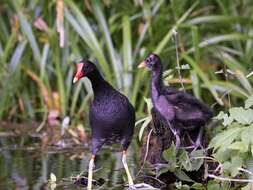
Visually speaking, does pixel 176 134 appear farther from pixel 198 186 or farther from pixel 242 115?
pixel 242 115

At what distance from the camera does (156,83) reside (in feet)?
16.3

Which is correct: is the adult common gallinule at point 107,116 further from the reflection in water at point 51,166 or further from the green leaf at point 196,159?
the green leaf at point 196,159

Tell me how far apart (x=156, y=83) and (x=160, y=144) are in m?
0.55

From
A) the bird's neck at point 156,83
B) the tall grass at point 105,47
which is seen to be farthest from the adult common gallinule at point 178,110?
the tall grass at point 105,47

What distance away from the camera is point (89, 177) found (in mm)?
4891

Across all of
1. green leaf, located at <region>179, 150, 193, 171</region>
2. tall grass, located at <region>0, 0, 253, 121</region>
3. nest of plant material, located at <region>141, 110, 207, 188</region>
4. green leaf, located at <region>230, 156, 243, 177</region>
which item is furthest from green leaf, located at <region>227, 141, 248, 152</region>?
tall grass, located at <region>0, 0, 253, 121</region>

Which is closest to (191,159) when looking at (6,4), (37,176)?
(37,176)

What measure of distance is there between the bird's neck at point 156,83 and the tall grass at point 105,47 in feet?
9.16

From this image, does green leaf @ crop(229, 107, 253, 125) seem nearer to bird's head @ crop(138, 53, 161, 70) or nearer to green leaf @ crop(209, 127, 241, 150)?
green leaf @ crop(209, 127, 241, 150)

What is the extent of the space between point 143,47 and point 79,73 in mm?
3590

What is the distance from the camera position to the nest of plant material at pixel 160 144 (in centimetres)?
509

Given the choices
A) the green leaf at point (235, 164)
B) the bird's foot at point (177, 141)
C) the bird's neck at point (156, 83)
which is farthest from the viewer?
the bird's neck at point (156, 83)

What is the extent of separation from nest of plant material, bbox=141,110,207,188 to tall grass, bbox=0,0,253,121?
2.50 meters

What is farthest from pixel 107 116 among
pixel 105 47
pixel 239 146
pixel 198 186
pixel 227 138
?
pixel 105 47
